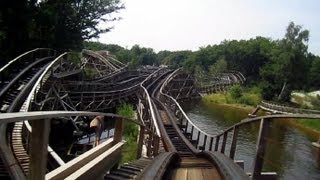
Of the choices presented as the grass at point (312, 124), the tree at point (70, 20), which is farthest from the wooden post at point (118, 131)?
the grass at point (312, 124)

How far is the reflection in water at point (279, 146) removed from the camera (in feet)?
82.6

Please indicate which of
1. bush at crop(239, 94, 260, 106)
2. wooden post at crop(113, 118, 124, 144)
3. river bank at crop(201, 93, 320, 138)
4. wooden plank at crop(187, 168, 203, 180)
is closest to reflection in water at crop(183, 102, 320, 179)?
river bank at crop(201, 93, 320, 138)

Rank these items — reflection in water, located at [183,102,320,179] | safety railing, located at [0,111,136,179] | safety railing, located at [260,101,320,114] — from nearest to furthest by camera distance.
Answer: safety railing, located at [0,111,136,179], reflection in water, located at [183,102,320,179], safety railing, located at [260,101,320,114]

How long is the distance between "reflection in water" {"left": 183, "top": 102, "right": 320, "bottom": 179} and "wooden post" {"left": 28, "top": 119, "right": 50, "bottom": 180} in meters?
11.2

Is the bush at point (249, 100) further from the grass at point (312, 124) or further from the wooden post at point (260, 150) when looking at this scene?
the wooden post at point (260, 150)

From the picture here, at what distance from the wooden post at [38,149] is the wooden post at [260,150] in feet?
12.6

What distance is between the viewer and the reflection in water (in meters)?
25.2

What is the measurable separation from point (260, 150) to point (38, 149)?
4.02 meters

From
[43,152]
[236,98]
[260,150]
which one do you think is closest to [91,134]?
[260,150]

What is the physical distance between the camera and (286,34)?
78750 millimetres

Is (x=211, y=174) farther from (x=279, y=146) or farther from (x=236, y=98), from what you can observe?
(x=236, y=98)

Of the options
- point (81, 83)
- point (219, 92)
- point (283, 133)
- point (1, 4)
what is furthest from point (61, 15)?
point (219, 92)

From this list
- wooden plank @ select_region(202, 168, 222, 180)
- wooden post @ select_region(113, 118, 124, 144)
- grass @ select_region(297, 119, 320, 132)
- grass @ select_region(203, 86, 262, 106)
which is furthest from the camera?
grass @ select_region(203, 86, 262, 106)

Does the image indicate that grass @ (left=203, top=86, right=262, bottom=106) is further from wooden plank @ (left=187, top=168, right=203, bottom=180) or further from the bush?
wooden plank @ (left=187, top=168, right=203, bottom=180)
